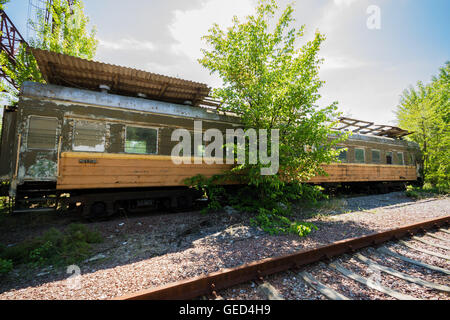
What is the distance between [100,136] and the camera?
5.53 m

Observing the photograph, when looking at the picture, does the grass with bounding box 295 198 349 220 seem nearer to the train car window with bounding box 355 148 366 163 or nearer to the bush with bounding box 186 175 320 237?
the bush with bounding box 186 175 320 237

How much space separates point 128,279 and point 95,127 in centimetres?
447

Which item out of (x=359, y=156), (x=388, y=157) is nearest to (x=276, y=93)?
(x=359, y=156)

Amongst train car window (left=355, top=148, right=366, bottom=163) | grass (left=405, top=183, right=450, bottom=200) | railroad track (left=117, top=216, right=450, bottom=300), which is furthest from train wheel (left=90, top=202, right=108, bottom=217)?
grass (left=405, top=183, right=450, bottom=200)

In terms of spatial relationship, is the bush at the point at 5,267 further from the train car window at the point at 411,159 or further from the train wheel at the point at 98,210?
the train car window at the point at 411,159

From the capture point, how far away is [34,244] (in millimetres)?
3646

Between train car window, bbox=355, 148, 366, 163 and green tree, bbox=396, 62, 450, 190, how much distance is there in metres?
5.14

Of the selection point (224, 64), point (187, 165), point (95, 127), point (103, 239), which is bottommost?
point (103, 239)

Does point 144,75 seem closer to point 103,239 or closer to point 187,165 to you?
point 187,165

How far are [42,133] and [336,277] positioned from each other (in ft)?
22.7

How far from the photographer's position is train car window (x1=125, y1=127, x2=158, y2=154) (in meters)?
5.88

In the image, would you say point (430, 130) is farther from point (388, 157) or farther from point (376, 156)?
point (376, 156)

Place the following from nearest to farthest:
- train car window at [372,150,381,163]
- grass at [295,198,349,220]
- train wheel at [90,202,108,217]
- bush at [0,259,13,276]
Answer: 1. bush at [0,259,13,276]
2. train wheel at [90,202,108,217]
3. grass at [295,198,349,220]
4. train car window at [372,150,381,163]
